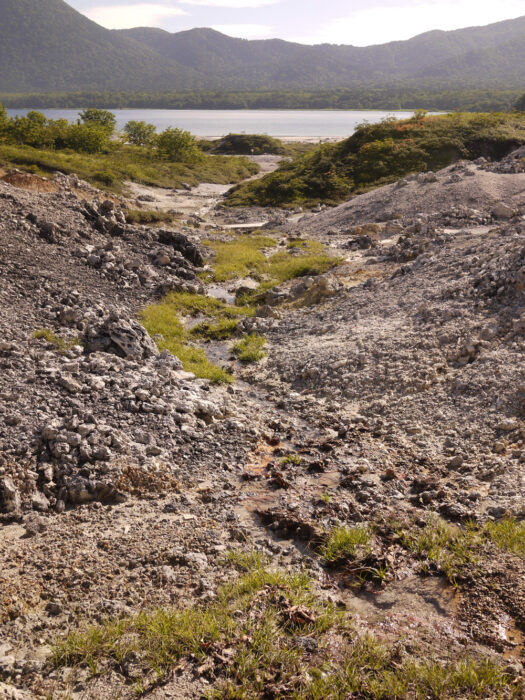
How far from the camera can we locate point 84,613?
21.0 feet

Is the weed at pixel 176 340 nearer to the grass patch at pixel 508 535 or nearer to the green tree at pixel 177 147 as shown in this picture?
the grass patch at pixel 508 535

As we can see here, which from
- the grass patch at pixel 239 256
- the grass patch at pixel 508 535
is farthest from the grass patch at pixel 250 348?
the grass patch at pixel 508 535

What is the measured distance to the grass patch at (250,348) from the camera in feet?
54.3

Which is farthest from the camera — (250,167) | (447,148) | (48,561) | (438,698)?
(250,167)

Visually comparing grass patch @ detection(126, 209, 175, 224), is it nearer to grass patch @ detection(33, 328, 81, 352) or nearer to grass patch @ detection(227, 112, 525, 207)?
grass patch @ detection(227, 112, 525, 207)

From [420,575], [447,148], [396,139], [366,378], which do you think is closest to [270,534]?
[420,575]

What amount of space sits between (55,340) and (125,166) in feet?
163

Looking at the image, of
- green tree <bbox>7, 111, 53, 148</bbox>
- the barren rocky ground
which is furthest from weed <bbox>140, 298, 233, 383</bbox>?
green tree <bbox>7, 111, 53, 148</bbox>

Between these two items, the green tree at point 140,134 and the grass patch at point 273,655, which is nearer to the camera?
the grass patch at point 273,655

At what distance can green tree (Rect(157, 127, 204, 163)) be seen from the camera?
75.9 metres

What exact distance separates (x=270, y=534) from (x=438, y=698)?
12.0 ft

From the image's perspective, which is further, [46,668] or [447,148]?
[447,148]

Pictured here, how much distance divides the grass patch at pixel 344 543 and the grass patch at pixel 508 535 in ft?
5.97

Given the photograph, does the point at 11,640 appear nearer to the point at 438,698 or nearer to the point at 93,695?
the point at 93,695
